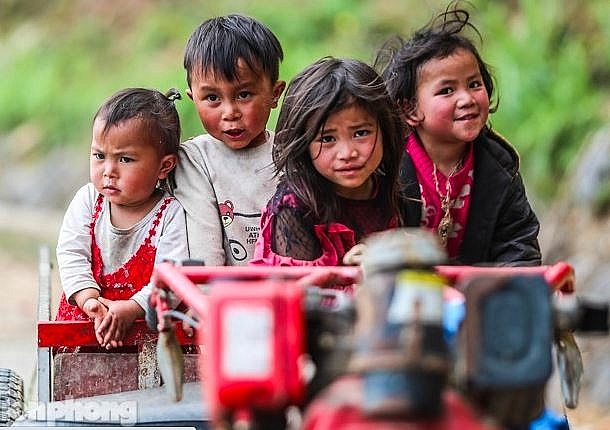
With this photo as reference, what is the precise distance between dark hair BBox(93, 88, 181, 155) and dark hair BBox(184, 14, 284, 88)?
14 centimetres

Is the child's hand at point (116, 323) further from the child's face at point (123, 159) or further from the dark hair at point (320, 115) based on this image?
the dark hair at point (320, 115)

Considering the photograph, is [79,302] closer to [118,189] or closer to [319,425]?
[118,189]

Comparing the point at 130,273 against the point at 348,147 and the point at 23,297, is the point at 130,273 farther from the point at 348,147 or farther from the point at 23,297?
the point at 23,297

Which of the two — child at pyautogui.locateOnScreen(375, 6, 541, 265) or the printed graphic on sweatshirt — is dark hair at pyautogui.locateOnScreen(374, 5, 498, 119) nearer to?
child at pyautogui.locateOnScreen(375, 6, 541, 265)

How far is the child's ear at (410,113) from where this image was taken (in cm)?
406

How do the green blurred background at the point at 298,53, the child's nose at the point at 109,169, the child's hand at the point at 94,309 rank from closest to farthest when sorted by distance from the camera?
the child's hand at the point at 94,309 < the child's nose at the point at 109,169 < the green blurred background at the point at 298,53

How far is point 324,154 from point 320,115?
107 millimetres

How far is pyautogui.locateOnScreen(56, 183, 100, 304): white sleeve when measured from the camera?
148 inches

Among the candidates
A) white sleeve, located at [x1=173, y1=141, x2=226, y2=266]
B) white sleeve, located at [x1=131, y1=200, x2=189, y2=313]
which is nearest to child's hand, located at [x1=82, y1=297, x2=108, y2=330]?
white sleeve, located at [x1=131, y1=200, x2=189, y2=313]

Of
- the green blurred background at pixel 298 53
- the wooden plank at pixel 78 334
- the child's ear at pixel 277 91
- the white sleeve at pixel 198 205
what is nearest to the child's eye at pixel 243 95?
the child's ear at pixel 277 91

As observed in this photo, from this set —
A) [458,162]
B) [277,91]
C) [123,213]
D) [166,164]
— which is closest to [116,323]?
[123,213]

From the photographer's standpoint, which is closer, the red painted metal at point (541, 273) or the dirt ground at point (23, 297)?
the red painted metal at point (541, 273)

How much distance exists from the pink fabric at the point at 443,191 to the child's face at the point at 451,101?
8cm

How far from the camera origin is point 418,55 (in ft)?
13.3
